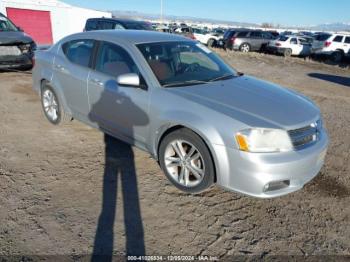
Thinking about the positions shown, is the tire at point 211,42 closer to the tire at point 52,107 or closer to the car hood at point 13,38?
the car hood at point 13,38

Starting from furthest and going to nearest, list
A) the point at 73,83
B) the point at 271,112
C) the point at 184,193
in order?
the point at 73,83, the point at 184,193, the point at 271,112

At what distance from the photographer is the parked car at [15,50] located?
8.66 m

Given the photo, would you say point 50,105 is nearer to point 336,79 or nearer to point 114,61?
point 114,61

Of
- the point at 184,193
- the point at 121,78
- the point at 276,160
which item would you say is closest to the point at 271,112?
the point at 276,160

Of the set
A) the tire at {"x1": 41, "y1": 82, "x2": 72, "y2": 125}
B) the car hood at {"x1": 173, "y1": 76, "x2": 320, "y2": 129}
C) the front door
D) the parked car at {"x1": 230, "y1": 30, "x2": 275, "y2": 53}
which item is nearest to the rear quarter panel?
the tire at {"x1": 41, "y1": 82, "x2": 72, "y2": 125}

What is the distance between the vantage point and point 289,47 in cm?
2192

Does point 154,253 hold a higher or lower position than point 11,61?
lower

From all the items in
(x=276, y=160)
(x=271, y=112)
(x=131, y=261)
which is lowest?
(x=131, y=261)

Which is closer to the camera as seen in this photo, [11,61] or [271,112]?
[271,112]

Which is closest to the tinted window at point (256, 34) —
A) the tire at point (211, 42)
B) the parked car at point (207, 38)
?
the parked car at point (207, 38)

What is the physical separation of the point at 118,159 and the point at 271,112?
2050 millimetres

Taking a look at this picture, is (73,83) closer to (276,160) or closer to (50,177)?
(50,177)

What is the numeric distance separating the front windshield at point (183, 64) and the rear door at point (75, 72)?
3.16ft

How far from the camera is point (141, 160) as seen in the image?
431cm
